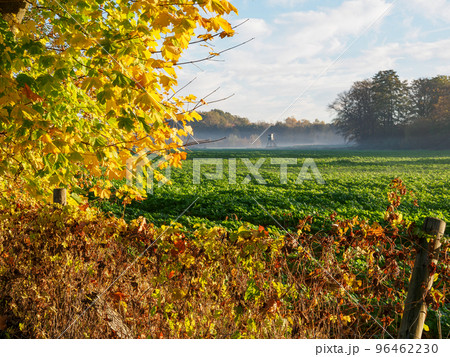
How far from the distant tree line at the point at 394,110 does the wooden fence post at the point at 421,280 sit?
73.4 m

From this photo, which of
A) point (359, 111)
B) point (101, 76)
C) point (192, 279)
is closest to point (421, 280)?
point (192, 279)

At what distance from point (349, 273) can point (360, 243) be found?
1.20 ft

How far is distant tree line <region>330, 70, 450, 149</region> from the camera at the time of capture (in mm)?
Result: 67562

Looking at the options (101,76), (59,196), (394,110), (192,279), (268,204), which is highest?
(394,110)

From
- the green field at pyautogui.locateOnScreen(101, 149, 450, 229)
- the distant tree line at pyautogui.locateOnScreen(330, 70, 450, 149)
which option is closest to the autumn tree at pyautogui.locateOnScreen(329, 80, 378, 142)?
the distant tree line at pyautogui.locateOnScreen(330, 70, 450, 149)

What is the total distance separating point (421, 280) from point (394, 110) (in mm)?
82964

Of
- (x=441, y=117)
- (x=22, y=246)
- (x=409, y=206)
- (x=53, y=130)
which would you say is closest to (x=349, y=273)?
(x=53, y=130)

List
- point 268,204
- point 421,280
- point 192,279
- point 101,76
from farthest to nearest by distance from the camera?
point 268,204, point 101,76, point 192,279, point 421,280

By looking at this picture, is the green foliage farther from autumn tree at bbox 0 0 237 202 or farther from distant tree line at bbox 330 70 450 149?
distant tree line at bbox 330 70 450 149

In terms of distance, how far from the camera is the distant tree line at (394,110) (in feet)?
222

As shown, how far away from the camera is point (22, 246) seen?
395 centimetres

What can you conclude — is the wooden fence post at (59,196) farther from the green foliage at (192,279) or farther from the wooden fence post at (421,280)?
the wooden fence post at (421,280)

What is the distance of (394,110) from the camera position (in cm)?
7594

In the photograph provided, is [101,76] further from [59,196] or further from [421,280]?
[421,280]
